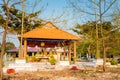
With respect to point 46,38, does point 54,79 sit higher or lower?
lower

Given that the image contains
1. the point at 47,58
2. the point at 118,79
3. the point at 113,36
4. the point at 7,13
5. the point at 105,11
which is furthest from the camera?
the point at 47,58

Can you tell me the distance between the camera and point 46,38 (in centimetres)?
2159

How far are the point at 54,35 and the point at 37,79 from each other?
12.0m

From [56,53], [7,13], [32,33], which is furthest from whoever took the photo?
[56,53]

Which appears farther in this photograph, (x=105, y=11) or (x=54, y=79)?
(x=105, y=11)

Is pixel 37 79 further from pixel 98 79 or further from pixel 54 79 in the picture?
pixel 98 79

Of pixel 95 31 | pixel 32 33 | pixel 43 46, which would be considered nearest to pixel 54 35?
pixel 32 33

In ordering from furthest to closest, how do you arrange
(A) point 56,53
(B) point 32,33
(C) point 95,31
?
1. (A) point 56,53
2. (B) point 32,33
3. (C) point 95,31

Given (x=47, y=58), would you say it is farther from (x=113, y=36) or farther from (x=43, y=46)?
(x=113, y=36)

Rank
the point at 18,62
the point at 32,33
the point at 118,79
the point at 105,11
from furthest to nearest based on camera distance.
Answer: the point at 32,33
the point at 18,62
the point at 105,11
the point at 118,79

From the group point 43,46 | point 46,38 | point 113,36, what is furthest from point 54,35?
point 113,36

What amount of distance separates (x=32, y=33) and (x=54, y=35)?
221 centimetres

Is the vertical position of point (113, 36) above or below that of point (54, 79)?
above

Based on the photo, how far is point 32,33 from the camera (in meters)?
21.0
